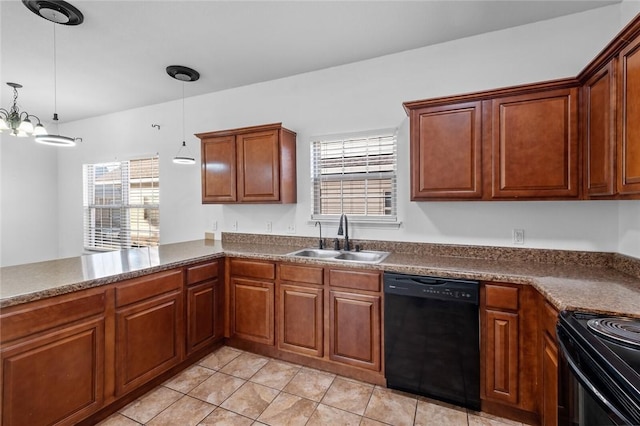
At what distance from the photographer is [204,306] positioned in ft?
8.81

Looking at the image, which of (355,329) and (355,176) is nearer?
(355,329)

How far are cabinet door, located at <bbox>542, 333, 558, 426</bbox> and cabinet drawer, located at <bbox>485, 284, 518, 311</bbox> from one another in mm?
235

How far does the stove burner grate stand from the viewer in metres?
1.08

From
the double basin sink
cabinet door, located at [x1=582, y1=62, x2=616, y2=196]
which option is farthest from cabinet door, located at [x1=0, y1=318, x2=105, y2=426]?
cabinet door, located at [x1=582, y1=62, x2=616, y2=196]

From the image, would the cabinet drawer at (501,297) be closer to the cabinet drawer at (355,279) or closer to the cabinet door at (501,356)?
the cabinet door at (501,356)

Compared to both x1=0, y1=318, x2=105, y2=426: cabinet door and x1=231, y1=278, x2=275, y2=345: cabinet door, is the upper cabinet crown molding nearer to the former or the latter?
x1=231, y1=278, x2=275, y2=345: cabinet door

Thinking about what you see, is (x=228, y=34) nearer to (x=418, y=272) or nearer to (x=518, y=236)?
(x=418, y=272)

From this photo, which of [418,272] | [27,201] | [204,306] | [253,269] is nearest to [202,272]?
[204,306]

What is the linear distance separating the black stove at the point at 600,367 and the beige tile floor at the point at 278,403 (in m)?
0.97

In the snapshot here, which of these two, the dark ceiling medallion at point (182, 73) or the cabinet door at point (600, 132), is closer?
the cabinet door at point (600, 132)

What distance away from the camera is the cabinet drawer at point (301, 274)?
2.48 m

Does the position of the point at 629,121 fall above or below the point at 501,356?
above

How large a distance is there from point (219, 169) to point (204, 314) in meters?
1.52

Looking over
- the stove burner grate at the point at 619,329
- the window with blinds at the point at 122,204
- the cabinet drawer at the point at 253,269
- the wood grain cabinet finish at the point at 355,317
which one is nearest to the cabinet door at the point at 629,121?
the stove burner grate at the point at 619,329
